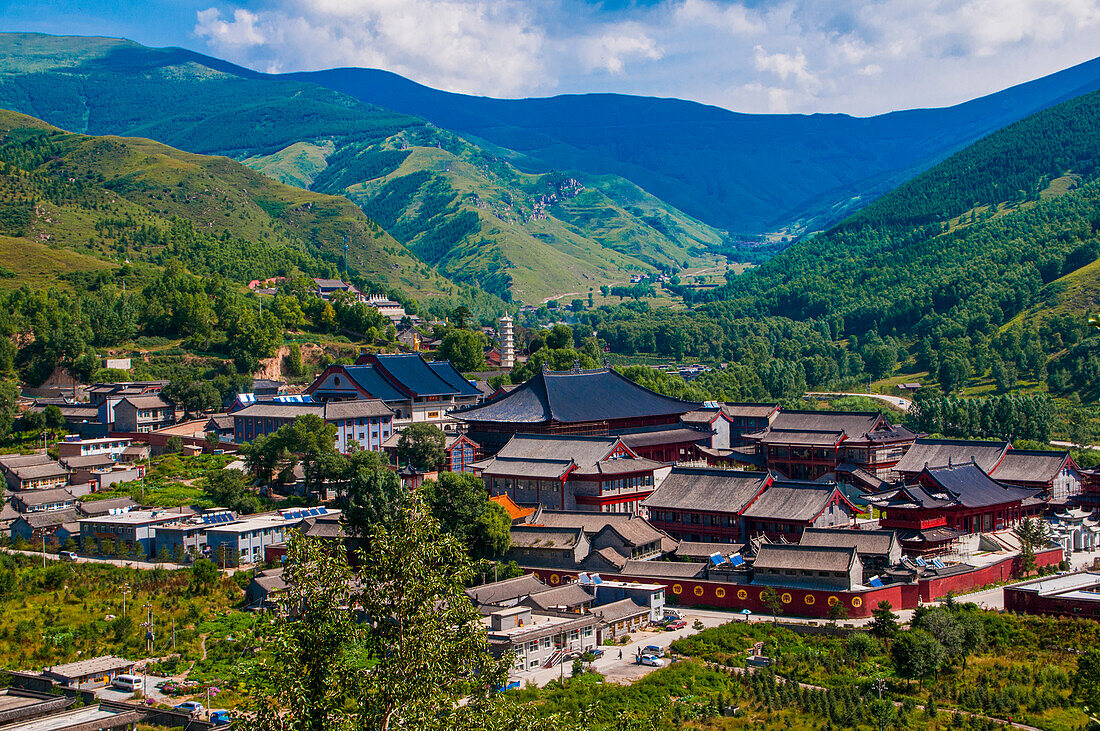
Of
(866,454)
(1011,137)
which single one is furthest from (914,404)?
A: (1011,137)

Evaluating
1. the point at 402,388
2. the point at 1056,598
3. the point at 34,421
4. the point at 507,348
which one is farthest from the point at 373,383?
the point at 1056,598

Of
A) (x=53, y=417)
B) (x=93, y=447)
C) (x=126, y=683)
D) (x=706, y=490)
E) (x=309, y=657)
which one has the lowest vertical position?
(x=126, y=683)

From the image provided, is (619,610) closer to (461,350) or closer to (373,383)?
(373,383)

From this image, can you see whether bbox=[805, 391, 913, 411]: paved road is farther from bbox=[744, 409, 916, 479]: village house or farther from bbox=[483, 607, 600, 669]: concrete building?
bbox=[483, 607, 600, 669]: concrete building

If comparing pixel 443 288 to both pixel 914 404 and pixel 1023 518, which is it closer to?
pixel 914 404

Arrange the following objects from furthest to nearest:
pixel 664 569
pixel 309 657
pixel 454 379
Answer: pixel 454 379 → pixel 664 569 → pixel 309 657

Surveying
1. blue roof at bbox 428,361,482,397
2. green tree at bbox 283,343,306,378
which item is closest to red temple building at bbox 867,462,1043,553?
blue roof at bbox 428,361,482,397
